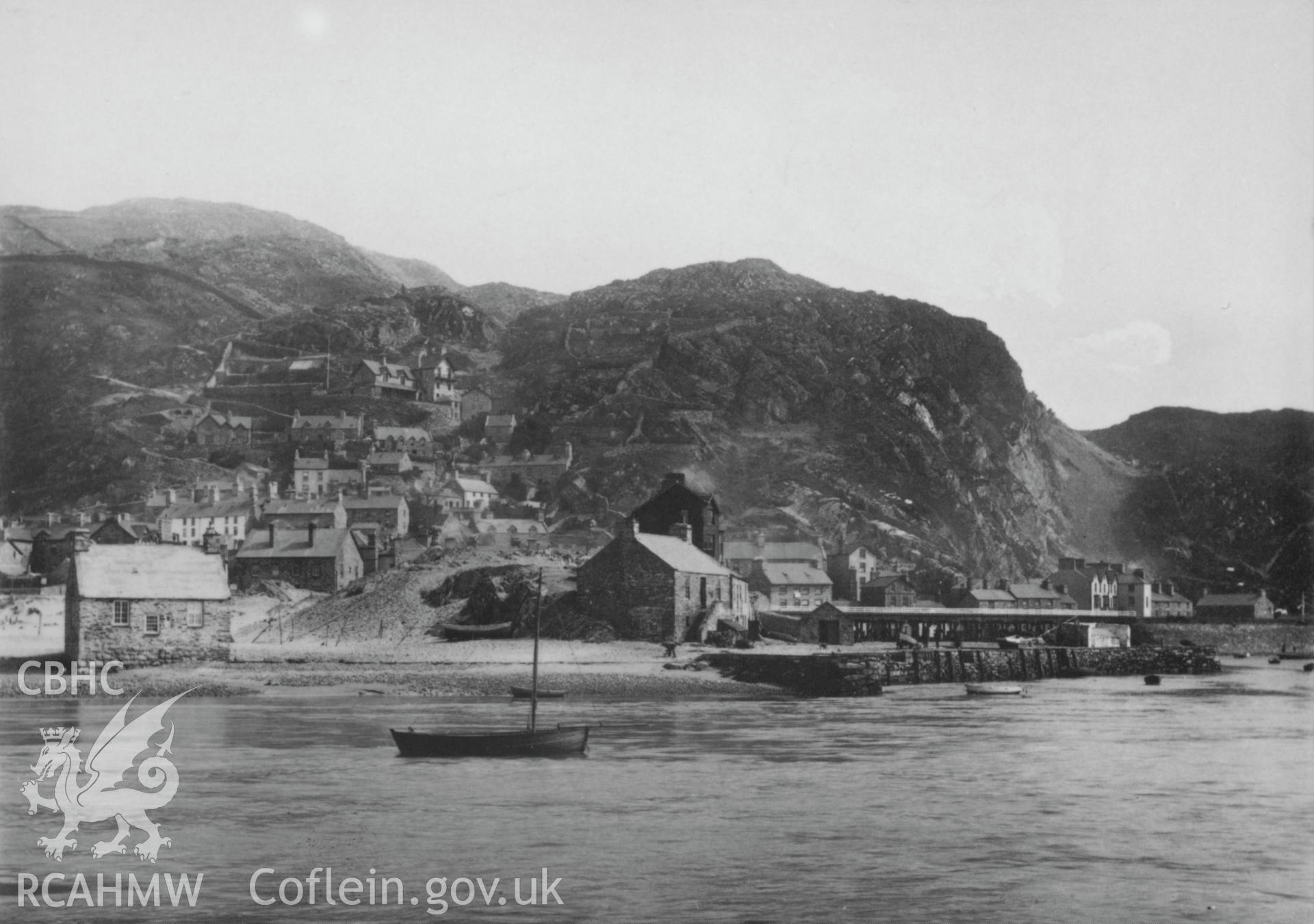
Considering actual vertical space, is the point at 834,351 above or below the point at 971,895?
above

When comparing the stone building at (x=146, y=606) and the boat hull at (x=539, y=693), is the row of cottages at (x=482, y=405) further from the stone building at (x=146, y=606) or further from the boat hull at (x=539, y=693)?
the boat hull at (x=539, y=693)

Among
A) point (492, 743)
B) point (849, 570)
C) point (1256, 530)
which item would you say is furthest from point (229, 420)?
point (1256, 530)

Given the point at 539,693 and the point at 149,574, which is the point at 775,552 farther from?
the point at 149,574

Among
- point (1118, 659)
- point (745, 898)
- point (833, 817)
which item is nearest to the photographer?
point (745, 898)

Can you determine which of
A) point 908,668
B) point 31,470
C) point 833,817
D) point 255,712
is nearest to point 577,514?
point 31,470

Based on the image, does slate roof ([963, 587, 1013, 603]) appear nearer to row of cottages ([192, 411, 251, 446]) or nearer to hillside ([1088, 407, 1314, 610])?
hillside ([1088, 407, 1314, 610])

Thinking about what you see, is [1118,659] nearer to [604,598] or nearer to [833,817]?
[604,598]

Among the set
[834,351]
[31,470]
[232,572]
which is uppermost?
[834,351]

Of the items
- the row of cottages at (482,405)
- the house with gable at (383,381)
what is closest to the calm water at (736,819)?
the house with gable at (383,381)
